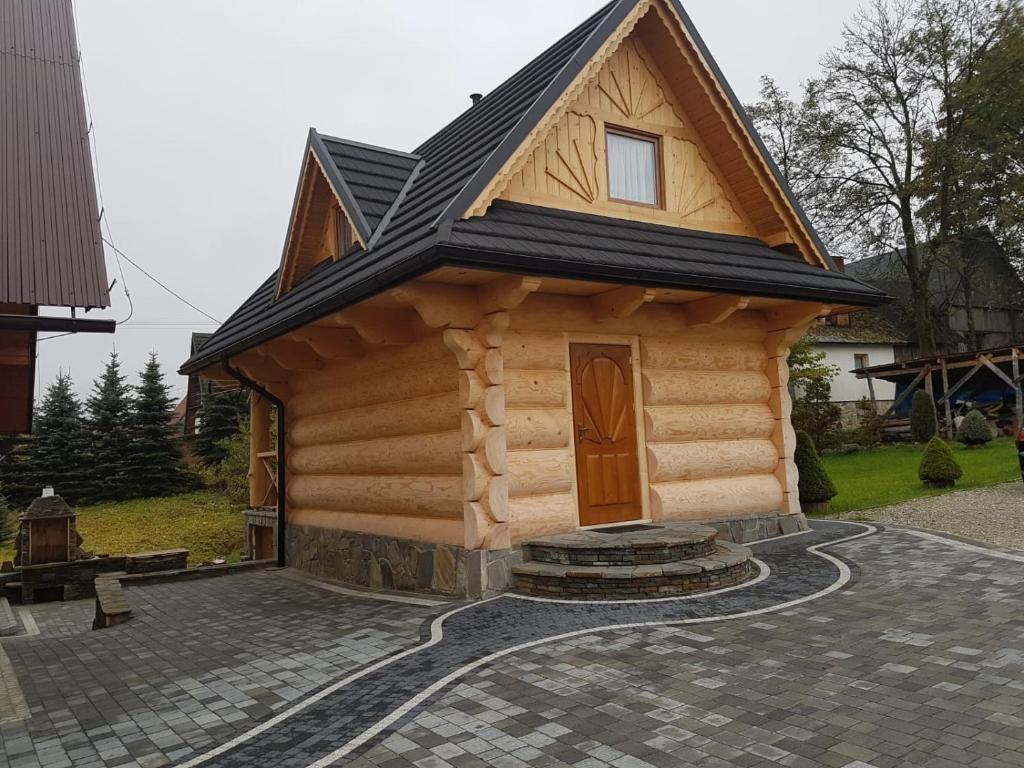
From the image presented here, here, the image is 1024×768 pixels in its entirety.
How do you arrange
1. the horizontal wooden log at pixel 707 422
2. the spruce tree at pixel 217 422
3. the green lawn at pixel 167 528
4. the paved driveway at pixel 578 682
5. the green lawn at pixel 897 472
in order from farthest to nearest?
the spruce tree at pixel 217 422 < the green lawn at pixel 167 528 < the green lawn at pixel 897 472 < the horizontal wooden log at pixel 707 422 < the paved driveway at pixel 578 682

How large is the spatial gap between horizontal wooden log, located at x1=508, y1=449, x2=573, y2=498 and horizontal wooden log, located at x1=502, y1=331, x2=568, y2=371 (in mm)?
942

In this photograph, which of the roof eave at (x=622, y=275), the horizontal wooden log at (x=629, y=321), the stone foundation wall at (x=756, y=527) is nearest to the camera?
the roof eave at (x=622, y=275)

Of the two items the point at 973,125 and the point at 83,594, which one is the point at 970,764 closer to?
the point at 83,594

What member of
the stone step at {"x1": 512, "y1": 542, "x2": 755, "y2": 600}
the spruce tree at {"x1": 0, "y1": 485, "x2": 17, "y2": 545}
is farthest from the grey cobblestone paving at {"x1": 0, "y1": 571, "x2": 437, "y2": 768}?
the spruce tree at {"x1": 0, "y1": 485, "x2": 17, "y2": 545}

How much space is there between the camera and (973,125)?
27.6 m

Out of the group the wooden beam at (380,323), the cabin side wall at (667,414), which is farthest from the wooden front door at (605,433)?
the wooden beam at (380,323)

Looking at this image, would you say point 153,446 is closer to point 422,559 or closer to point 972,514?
point 422,559

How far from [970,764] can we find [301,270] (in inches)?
407

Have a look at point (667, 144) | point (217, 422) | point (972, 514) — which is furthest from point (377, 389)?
point (217, 422)

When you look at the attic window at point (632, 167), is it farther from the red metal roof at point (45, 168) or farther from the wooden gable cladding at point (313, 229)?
the red metal roof at point (45, 168)

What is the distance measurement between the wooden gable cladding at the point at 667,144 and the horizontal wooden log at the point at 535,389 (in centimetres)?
192

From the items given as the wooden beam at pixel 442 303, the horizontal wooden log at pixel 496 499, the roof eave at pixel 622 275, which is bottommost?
the horizontal wooden log at pixel 496 499

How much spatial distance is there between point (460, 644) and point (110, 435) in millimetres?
26470

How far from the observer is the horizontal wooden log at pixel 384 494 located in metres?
7.88
